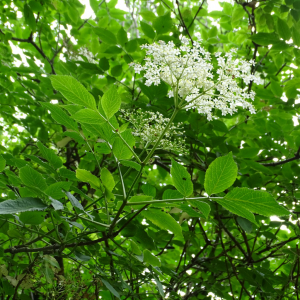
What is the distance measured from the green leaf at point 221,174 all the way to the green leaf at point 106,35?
1.26 metres

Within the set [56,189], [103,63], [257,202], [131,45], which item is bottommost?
[56,189]

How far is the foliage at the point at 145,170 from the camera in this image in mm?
806

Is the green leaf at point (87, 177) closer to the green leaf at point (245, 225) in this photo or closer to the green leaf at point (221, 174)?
the green leaf at point (221, 174)

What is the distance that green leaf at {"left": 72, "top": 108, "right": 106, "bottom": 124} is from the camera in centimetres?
75

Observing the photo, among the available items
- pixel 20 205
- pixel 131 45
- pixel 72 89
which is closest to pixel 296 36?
pixel 131 45

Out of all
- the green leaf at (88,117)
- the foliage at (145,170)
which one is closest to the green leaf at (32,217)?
the foliage at (145,170)

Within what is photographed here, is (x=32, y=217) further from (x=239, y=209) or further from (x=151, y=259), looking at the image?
(x=239, y=209)

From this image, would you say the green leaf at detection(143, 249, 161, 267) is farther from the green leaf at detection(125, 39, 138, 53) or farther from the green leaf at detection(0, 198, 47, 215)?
the green leaf at detection(125, 39, 138, 53)

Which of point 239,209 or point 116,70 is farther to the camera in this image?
point 116,70

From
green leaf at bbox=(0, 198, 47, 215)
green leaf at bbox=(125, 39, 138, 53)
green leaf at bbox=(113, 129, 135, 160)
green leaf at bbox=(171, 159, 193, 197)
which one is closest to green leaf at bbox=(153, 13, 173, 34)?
green leaf at bbox=(125, 39, 138, 53)

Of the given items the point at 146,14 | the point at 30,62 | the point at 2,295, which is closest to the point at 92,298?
the point at 2,295

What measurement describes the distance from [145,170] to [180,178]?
3.88 feet

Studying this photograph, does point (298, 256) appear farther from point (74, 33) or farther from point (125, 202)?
point (74, 33)

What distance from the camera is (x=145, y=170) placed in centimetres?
196
